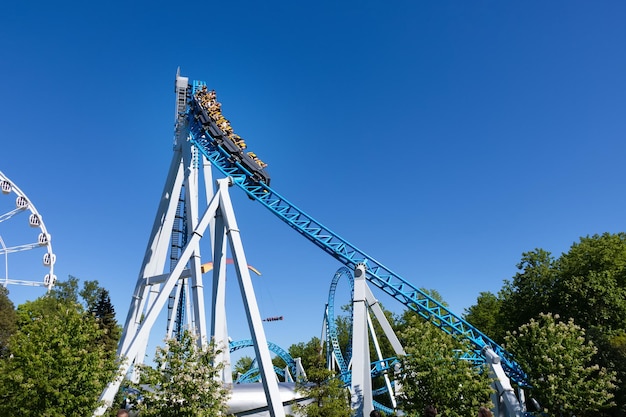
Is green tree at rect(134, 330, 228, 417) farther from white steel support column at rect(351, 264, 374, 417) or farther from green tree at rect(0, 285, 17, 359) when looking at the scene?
green tree at rect(0, 285, 17, 359)

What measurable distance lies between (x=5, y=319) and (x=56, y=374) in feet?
86.1

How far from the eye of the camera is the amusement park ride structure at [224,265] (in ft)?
43.7

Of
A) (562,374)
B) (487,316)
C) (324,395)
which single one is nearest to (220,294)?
(324,395)

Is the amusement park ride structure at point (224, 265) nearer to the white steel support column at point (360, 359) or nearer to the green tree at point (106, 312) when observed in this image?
the white steel support column at point (360, 359)

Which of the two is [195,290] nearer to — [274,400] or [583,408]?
[274,400]

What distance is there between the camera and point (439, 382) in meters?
12.3

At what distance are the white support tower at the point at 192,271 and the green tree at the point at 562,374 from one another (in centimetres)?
852

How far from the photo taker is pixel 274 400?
11602mm

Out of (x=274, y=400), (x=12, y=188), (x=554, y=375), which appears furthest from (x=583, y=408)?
(x=12, y=188)

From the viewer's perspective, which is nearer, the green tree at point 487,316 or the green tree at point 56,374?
the green tree at point 56,374

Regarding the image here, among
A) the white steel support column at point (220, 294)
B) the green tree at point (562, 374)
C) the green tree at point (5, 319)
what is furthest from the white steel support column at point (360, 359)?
the green tree at point (5, 319)

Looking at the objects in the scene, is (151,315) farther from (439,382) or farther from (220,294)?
(439,382)

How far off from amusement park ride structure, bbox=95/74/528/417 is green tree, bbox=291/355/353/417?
1286 millimetres

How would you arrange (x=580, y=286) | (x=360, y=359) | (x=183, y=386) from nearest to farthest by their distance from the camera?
(x=183, y=386), (x=360, y=359), (x=580, y=286)
